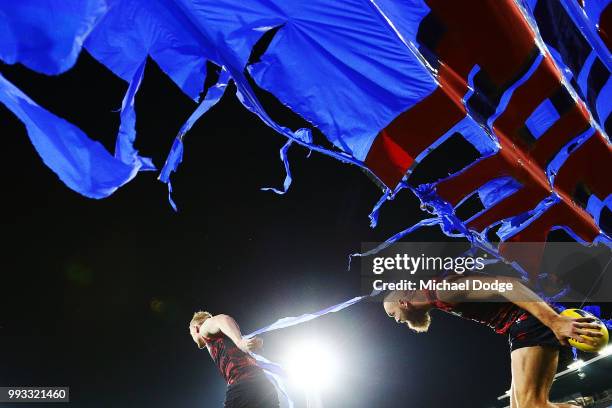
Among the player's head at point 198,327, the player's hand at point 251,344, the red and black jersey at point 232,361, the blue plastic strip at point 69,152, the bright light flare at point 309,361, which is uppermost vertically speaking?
the bright light flare at point 309,361

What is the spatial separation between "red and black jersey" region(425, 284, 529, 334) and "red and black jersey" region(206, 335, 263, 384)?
2020 millimetres

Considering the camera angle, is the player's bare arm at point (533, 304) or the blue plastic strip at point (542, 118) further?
the player's bare arm at point (533, 304)

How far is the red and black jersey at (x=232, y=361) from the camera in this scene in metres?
5.04

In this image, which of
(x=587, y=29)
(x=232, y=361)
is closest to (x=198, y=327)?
(x=232, y=361)

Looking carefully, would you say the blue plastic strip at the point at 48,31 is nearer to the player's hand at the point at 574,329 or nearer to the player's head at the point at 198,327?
the player's head at the point at 198,327

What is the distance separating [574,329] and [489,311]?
86 cm

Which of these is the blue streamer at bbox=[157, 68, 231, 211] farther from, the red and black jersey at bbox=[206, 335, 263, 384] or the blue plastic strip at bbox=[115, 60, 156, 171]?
the red and black jersey at bbox=[206, 335, 263, 384]

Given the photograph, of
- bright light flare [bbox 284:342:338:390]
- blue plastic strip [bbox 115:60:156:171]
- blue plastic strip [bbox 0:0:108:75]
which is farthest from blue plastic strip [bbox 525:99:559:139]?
bright light flare [bbox 284:342:338:390]

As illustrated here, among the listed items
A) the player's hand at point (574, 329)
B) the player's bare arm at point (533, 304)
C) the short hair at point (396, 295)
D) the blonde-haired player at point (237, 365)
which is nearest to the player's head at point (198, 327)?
the blonde-haired player at point (237, 365)

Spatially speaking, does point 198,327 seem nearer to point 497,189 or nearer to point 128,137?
point 497,189

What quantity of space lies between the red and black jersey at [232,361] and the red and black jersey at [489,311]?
202 centimetres

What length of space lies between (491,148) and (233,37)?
2495 millimetres

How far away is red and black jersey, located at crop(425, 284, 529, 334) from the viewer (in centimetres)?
523

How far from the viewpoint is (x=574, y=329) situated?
462 cm
